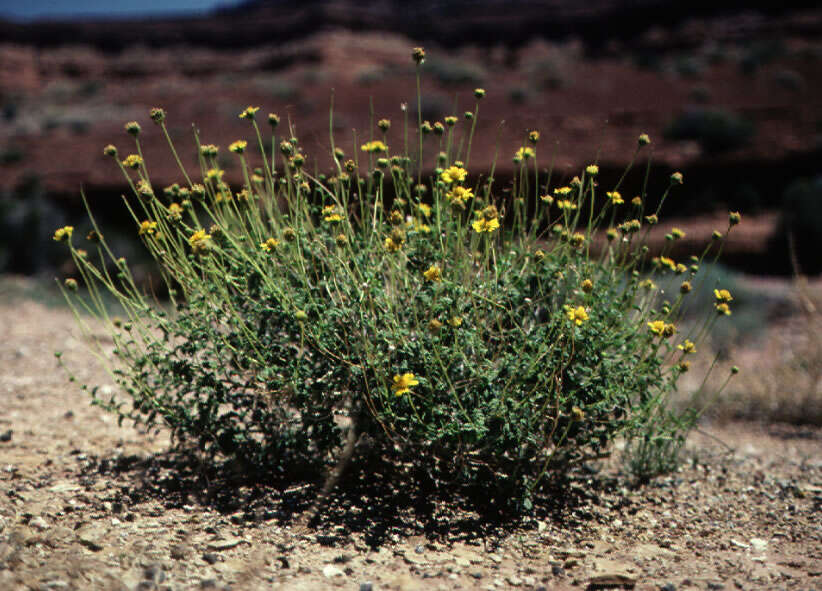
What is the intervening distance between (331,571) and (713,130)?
13877 millimetres

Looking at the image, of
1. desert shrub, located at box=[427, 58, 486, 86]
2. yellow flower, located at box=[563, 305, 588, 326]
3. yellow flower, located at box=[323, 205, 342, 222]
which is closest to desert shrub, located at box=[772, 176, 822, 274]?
yellow flower, located at box=[563, 305, 588, 326]

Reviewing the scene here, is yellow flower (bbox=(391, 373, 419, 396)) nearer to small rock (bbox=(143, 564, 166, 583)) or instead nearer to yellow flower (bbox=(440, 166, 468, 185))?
yellow flower (bbox=(440, 166, 468, 185))

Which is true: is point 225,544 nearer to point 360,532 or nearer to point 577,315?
point 360,532

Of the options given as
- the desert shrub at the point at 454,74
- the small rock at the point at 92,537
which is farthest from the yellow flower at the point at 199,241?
the desert shrub at the point at 454,74

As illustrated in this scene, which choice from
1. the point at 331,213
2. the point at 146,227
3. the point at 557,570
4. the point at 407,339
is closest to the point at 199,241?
the point at 146,227

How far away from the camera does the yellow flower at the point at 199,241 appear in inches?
91.8

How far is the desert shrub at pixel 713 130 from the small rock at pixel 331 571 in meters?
13.2

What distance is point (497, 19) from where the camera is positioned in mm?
44344

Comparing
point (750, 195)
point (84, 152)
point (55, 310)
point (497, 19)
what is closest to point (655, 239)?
point (750, 195)

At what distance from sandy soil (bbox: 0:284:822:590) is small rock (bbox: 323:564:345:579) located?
0.01 meters

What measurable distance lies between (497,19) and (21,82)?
28874 millimetres

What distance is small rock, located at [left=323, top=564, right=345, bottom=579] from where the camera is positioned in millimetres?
2243

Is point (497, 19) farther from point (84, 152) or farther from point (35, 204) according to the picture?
point (35, 204)

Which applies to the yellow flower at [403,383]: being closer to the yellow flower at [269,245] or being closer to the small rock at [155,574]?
the yellow flower at [269,245]
